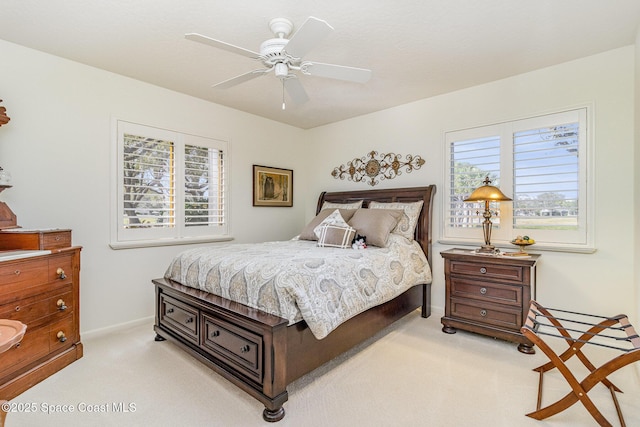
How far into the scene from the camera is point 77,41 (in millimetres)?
2584

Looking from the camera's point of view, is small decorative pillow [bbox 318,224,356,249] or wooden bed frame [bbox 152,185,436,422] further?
small decorative pillow [bbox 318,224,356,249]

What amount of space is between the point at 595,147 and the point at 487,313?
1762 millimetres

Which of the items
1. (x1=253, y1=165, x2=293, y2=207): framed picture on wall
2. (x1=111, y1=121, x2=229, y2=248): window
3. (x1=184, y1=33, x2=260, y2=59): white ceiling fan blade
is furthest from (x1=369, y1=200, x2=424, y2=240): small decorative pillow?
(x1=184, y1=33, x2=260, y2=59): white ceiling fan blade

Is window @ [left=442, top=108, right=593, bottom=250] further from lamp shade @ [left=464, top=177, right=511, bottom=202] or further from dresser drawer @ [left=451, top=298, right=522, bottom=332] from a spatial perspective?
dresser drawer @ [left=451, top=298, right=522, bottom=332]

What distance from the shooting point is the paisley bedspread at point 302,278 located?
202cm

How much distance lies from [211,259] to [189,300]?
0.35 meters

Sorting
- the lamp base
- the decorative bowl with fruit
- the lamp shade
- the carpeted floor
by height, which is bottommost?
the carpeted floor

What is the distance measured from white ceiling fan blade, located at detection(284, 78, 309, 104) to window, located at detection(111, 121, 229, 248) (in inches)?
66.4

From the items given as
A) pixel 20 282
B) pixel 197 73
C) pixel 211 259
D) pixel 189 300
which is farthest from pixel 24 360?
pixel 197 73

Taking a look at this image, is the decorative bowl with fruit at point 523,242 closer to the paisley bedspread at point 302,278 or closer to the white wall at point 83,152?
the paisley bedspread at point 302,278

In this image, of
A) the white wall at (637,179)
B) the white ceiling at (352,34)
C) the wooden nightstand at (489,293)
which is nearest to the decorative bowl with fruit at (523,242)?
the wooden nightstand at (489,293)

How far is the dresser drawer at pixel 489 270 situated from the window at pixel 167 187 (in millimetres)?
2812

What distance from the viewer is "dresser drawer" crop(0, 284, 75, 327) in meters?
2.10

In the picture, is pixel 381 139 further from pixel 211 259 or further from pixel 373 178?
pixel 211 259
